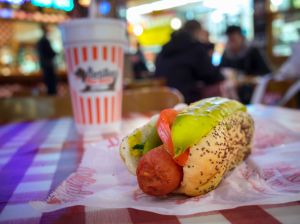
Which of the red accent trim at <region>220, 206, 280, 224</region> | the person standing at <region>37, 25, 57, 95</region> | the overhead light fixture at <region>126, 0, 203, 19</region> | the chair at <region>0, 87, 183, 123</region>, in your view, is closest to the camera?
the red accent trim at <region>220, 206, 280, 224</region>

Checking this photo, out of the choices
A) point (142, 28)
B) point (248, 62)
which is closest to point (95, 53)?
point (248, 62)

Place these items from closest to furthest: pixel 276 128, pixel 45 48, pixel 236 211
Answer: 1. pixel 236 211
2. pixel 276 128
3. pixel 45 48

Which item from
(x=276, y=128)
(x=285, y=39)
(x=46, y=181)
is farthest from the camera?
(x=285, y=39)

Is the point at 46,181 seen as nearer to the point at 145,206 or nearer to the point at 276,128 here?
the point at 145,206

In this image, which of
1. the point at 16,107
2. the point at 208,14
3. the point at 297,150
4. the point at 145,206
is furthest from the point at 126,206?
the point at 208,14

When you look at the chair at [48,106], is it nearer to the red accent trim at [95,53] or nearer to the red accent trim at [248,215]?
the red accent trim at [95,53]

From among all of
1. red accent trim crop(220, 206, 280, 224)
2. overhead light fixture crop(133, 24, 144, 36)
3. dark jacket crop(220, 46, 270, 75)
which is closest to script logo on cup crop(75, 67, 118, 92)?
red accent trim crop(220, 206, 280, 224)

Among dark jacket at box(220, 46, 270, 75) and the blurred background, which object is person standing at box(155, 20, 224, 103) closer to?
the blurred background
